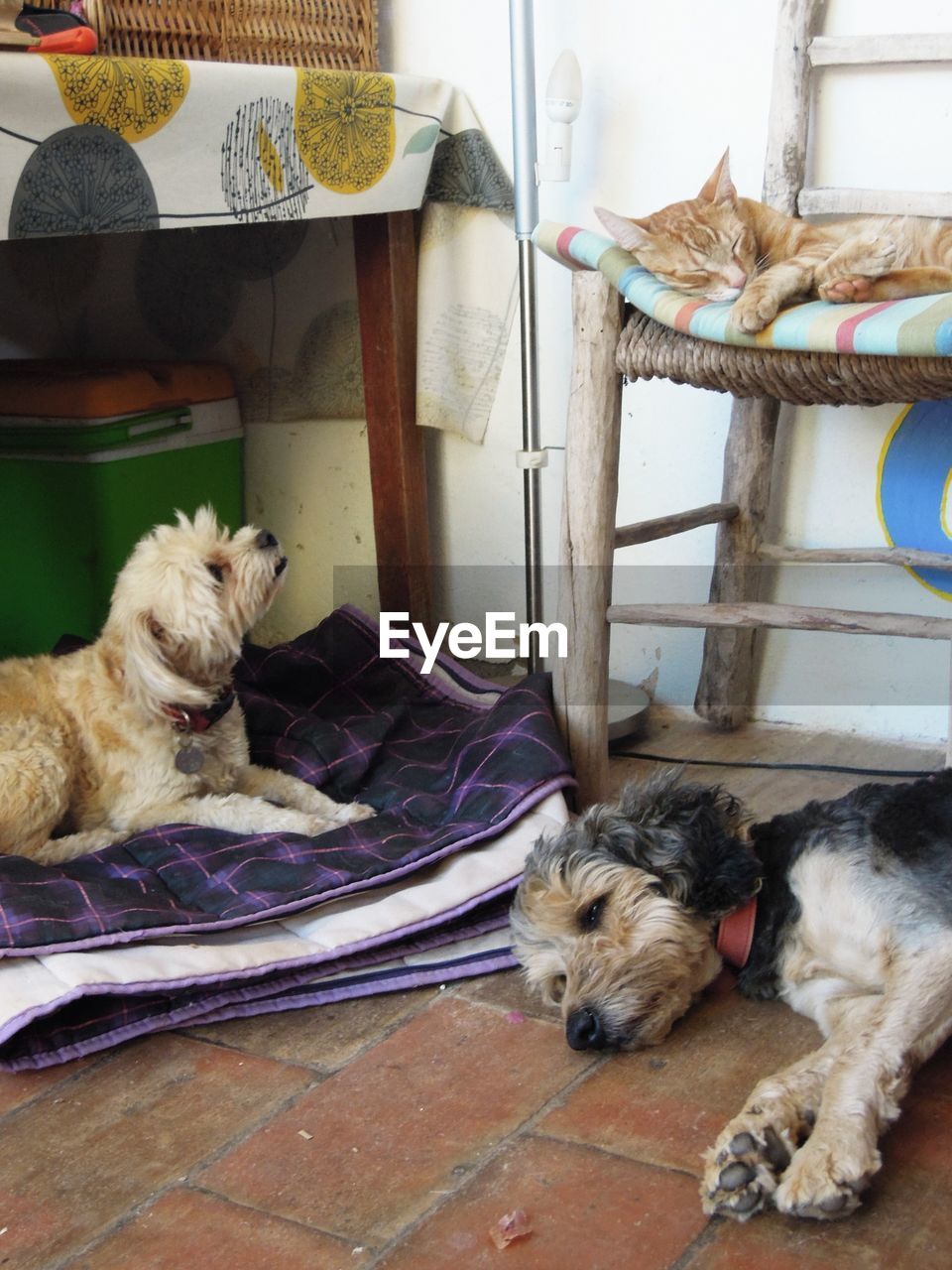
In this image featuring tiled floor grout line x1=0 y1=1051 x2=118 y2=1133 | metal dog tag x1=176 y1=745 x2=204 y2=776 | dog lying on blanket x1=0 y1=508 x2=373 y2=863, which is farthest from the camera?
metal dog tag x1=176 y1=745 x2=204 y2=776

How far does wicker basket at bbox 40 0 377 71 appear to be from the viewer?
2.29 m

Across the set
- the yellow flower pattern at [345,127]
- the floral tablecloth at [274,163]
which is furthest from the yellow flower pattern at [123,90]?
the yellow flower pattern at [345,127]

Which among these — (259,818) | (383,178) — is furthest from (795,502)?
(259,818)

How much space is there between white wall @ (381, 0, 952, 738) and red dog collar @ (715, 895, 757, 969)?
115cm

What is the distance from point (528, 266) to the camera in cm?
264

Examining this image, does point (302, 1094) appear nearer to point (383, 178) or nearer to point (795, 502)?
point (795, 502)

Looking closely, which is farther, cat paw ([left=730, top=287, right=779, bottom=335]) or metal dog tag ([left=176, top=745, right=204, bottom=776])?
metal dog tag ([left=176, top=745, right=204, bottom=776])

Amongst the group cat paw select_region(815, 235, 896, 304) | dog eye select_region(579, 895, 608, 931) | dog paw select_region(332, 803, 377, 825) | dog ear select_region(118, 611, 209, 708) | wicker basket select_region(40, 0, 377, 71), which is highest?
wicker basket select_region(40, 0, 377, 71)

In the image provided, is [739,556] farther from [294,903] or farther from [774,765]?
[294,903]

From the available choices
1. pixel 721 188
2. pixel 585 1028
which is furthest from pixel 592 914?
pixel 721 188

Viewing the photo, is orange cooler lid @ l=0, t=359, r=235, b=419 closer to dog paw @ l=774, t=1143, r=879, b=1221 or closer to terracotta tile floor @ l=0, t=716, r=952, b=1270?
terracotta tile floor @ l=0, t=716, r=952, b=1270

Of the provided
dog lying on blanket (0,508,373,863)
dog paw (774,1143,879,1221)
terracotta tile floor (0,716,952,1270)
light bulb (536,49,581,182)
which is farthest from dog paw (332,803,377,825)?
light bulb (536,49,581,182)

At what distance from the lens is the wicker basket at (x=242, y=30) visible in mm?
2291

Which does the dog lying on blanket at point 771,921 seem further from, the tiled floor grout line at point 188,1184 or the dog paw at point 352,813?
the dog paw at point 352,813
